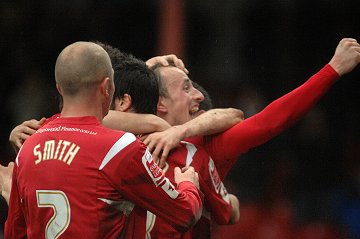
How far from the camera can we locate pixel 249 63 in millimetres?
8945

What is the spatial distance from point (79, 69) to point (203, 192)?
95 centimetres

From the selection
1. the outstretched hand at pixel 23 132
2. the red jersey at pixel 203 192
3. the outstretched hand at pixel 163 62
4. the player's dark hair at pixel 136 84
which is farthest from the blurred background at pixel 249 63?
the outstretched hand at pixel 23 132

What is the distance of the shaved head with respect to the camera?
3561 mm

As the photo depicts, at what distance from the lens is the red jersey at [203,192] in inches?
161

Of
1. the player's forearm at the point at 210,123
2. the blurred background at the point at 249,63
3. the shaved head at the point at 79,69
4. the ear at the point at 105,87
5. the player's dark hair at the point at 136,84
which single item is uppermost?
the shaved head at the point at 79,69

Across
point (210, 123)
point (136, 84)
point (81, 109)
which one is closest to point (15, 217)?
point (81, 109)

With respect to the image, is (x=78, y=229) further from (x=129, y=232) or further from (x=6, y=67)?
(x=6, y=67)

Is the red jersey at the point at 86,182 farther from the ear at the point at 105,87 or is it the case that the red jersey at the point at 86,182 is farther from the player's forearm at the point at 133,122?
the player's forearm at the point at 133,122

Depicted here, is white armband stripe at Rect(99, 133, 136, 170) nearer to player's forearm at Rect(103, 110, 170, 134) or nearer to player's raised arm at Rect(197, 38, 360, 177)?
player's forearm at Rect(103, 110, 170, 134)

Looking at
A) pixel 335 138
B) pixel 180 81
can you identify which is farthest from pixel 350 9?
pixel 180 81

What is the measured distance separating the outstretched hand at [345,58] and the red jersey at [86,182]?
1047mm

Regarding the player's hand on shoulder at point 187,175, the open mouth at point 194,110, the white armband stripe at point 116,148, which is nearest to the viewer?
the white armband stripe at point 116,148

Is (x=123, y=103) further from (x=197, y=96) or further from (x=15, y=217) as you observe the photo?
(x=15, y=217)

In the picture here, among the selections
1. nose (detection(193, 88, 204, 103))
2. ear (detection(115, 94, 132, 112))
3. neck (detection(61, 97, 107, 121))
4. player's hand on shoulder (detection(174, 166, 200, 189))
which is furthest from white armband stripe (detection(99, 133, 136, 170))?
nose (detection(193, 88, 204, 103))
